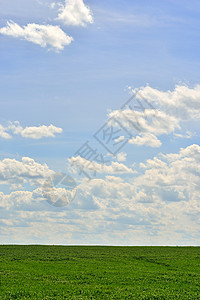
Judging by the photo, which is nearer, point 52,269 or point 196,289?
point 196,289

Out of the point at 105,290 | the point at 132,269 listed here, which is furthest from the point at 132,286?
the point at 132,269

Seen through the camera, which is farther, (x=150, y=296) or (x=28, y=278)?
(x=28, y=278)

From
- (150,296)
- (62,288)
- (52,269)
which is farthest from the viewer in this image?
(52,269)

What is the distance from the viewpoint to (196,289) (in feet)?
110

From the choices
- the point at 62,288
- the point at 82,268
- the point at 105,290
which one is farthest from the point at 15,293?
the point at 82,268

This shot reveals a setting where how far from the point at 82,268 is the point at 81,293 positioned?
41.5ft

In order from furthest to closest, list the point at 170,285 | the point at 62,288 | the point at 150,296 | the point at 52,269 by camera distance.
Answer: the point at 52,269, the point at 170,285, the point at 62,288, the point at 150,296

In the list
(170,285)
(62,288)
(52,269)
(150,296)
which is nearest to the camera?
(150,296)

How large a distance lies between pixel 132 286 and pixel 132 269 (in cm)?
978

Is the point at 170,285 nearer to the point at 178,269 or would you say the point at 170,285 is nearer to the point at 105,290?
the point at 105,290

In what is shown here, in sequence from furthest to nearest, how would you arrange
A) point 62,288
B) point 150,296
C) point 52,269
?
1. point 52,269
2. point 62,288
3. point 150,296

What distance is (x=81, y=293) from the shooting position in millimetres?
30531

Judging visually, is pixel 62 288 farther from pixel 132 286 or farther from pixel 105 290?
pixel 132 286

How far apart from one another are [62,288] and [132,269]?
1350 cm
